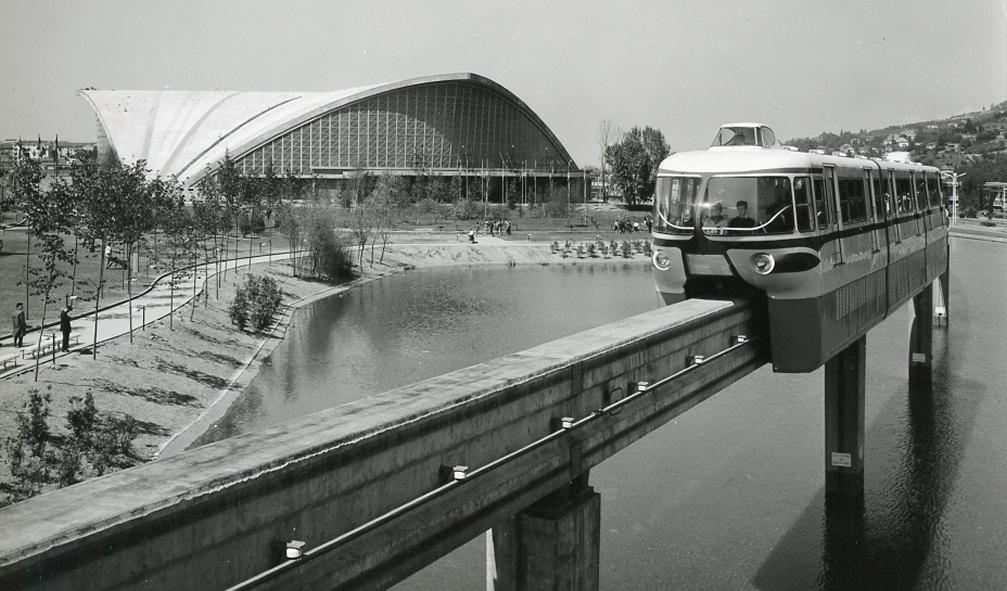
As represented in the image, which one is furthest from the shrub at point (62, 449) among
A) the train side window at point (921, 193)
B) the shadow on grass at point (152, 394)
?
the train side window at point (921, 193)

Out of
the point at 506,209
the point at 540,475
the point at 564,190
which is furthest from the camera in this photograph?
the point at 564,190

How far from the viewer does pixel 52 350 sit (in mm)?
26531

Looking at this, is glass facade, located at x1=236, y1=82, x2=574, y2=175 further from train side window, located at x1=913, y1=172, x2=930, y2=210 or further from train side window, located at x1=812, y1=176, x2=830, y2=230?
train side window, located at x1=812, y1=176, x2=830, y2=230

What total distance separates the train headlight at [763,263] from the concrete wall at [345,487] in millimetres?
3130

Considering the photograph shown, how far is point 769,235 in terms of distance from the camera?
48.0 feet

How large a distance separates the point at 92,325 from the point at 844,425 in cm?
2322

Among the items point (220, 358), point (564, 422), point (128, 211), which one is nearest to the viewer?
point (564, 422)

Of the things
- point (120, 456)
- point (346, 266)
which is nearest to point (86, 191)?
point (120, 456)

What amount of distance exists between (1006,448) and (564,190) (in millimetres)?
90131

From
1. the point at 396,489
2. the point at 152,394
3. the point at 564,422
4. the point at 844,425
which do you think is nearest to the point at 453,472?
the point at 396,489

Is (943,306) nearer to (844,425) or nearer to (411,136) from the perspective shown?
(844,425)

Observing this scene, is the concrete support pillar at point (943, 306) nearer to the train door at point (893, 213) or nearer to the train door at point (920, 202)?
the train door at point (920, 202)

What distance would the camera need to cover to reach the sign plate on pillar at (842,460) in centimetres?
2217

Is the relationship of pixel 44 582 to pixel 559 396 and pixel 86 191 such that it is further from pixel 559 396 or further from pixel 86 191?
pixel 86 191
